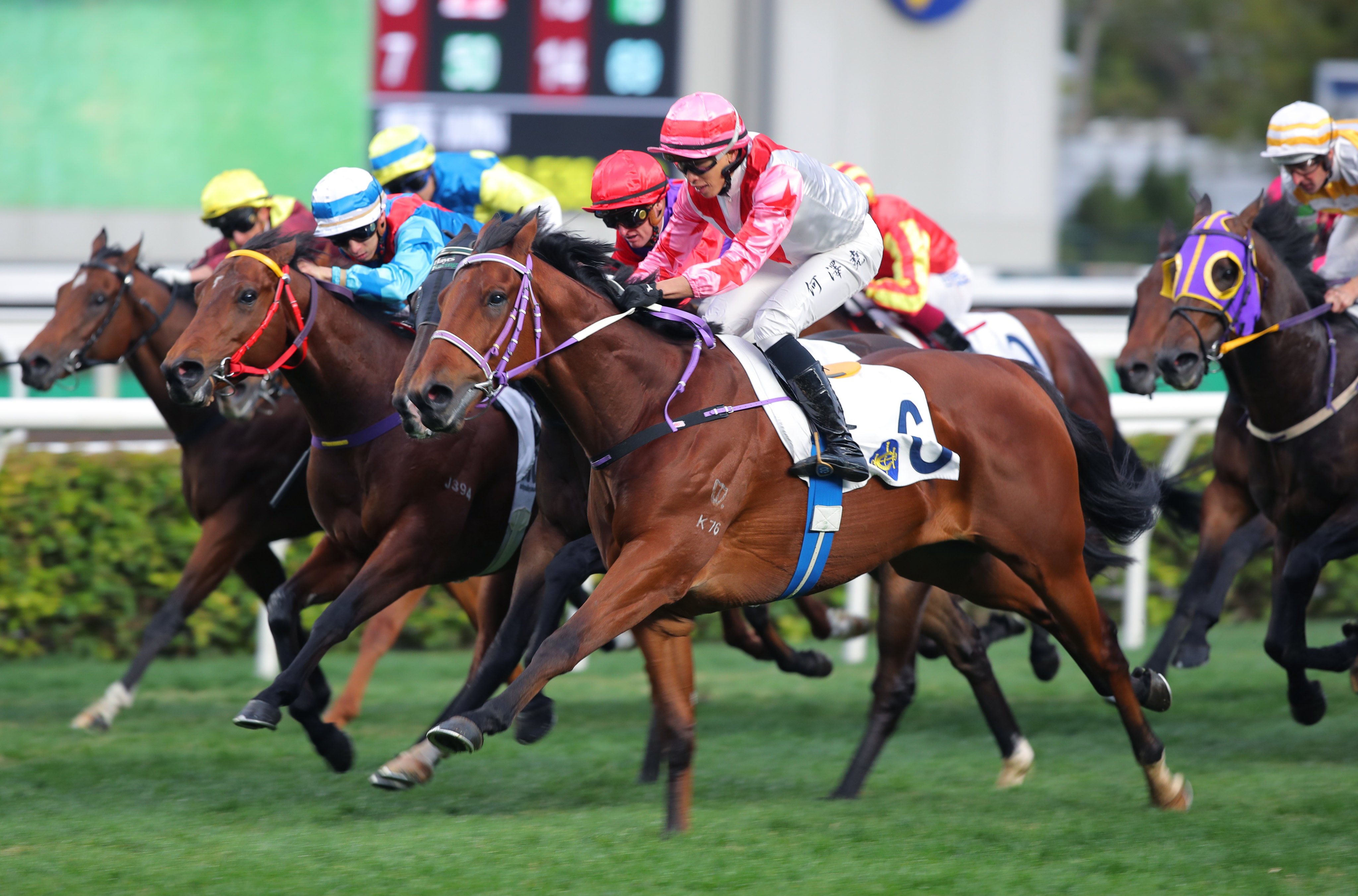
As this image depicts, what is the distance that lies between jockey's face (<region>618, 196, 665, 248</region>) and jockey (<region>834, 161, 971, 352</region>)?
126 centimetres

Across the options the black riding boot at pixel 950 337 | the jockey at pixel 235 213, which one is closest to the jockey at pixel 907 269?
the black riding boot at pixel 950 337

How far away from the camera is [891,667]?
181 inches

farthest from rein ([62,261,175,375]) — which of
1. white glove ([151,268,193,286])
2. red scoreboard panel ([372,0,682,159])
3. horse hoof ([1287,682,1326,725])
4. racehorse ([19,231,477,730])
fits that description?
red scoreboard panel ([372,0,682,159])

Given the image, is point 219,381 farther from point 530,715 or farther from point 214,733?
point 214,733

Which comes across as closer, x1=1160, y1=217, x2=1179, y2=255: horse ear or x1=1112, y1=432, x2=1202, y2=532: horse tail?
x1=1160, y1=217, x2=1179, y2=255: horse ear

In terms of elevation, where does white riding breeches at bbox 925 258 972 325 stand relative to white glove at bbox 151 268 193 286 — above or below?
below

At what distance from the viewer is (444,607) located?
717 cm

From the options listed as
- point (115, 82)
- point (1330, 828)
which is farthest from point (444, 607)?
point (115, 82)

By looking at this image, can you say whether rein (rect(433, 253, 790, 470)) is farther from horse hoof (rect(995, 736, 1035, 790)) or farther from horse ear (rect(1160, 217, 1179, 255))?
horse ear (rect(1160, 217, 1179, 255))

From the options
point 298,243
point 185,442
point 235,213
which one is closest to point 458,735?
point 298,243

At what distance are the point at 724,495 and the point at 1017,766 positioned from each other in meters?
1.51

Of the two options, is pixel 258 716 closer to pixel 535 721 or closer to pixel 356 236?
pixel 535 721

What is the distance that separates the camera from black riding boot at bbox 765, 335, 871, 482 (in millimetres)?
3867

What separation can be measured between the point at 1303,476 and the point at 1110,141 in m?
27.5
